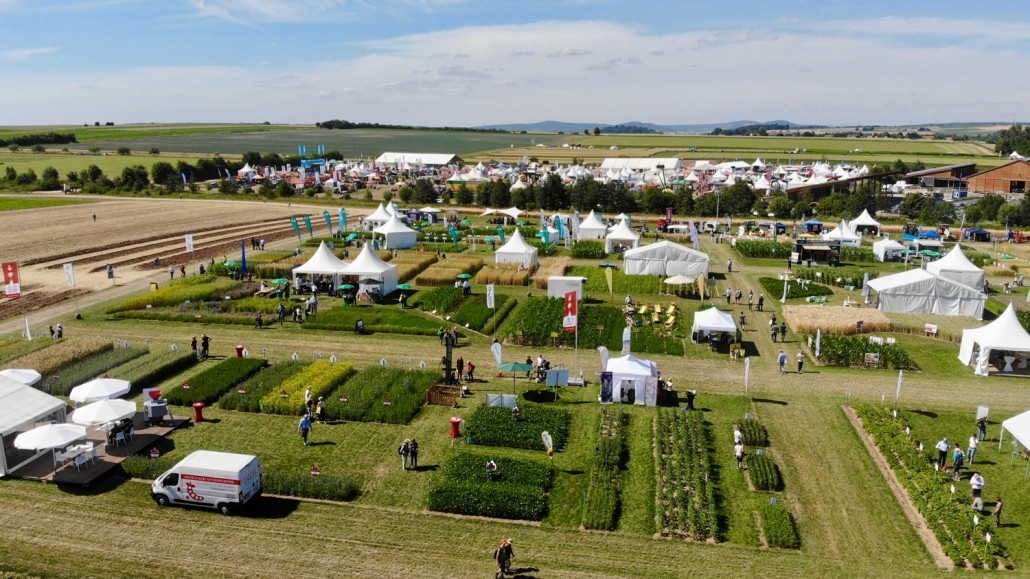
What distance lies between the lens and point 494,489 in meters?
18.1

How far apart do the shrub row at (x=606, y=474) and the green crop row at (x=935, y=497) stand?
7.92m

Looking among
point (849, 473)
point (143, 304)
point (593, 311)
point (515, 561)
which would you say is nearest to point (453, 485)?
point (515, 561)

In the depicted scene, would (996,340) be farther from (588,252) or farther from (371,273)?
(371,273)

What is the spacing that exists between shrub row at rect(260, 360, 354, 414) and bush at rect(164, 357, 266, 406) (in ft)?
6.64

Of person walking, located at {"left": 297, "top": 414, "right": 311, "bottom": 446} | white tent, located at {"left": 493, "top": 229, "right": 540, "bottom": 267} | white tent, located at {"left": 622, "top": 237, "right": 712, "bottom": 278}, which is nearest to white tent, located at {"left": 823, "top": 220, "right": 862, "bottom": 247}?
white tent, located at {"left": 622, "top": 237, "right": 712, "bottom": 278}

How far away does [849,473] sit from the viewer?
65.2 ft

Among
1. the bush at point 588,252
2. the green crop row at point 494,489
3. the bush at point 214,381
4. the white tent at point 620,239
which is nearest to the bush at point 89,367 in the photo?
the bush at point 214,381

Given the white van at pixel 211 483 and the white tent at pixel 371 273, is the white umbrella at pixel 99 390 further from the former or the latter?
the white tent at pixel 371 273

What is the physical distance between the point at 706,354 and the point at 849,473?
412 inches

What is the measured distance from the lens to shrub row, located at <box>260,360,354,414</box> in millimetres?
23516

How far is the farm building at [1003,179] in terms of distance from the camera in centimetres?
8244

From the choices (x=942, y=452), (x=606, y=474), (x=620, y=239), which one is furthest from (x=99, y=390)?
(x=620, y=239)

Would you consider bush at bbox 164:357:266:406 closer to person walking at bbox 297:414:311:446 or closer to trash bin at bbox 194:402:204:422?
trash bin at bbox 194:402:204:422

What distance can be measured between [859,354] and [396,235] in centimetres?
3473
